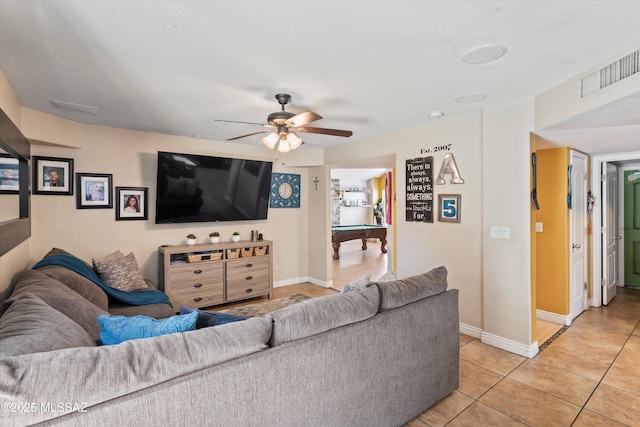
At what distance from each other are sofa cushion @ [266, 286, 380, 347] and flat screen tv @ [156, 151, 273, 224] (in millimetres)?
3209

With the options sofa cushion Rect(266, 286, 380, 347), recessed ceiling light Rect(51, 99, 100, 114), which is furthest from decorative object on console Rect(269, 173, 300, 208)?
sofa cushion Rect(266, 286, 380, 347)

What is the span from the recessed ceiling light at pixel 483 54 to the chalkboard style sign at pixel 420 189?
1.68 metres

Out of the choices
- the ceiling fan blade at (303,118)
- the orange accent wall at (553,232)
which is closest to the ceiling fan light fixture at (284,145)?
the ceiling fan blade at (303,118)

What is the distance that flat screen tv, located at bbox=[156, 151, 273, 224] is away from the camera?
413 centimetres

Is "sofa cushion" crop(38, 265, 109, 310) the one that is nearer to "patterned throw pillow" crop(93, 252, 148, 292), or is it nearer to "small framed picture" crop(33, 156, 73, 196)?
"patterned throw pillow" crop(93, 252, 148, 292)

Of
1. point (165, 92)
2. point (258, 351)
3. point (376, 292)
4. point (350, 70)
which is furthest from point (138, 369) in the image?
point (165, 92)

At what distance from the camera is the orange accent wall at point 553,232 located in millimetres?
3602

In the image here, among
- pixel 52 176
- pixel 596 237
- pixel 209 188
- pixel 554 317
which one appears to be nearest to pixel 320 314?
pixel 209 188

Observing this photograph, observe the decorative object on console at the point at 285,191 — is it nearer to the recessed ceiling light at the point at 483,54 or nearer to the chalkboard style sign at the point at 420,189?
the chalkboard style sign at the point at 420,189

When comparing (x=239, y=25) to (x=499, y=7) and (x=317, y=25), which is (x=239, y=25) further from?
(x=499, y=7)

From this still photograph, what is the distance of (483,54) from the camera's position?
2014 mm

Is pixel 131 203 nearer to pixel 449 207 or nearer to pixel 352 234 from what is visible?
pixel 449 207

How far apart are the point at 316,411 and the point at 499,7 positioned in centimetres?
222

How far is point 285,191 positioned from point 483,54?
3909 mm
